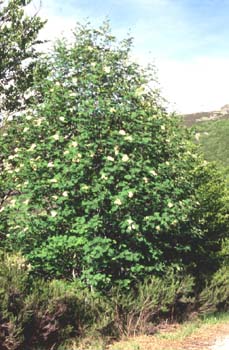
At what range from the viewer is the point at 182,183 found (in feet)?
32.6

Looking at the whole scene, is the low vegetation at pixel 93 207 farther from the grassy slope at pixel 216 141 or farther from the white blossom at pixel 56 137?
the grassy slope at pixel 216 141

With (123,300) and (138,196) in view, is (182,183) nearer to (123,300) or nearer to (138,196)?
(138,196)

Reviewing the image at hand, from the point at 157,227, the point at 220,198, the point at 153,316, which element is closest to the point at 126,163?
the point at 157,227

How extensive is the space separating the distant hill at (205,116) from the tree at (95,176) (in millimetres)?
47289

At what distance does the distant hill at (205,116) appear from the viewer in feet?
189

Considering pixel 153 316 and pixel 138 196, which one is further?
pixel 153 316

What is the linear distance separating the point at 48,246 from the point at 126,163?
1.87m

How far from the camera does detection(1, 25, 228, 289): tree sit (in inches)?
341

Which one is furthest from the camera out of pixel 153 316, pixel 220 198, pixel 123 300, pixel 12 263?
pixel 220 198

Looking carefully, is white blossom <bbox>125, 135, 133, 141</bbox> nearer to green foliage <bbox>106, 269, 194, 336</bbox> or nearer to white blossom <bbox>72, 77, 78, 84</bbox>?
white blossom <bbox>72, 77, 78, 84</bbox>

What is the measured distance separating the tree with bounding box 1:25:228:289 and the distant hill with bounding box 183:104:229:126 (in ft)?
155

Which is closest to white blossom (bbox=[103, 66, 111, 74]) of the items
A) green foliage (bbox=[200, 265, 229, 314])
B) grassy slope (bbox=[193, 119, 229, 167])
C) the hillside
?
green foliage (bbox=[200, 265, 229, 314])

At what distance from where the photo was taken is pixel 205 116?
61406 mm

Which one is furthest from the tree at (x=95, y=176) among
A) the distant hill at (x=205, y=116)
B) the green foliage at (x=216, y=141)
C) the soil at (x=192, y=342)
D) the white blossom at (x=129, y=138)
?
the distant hill at (x=205, y=116)
